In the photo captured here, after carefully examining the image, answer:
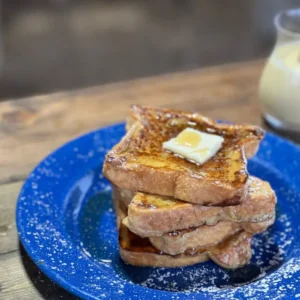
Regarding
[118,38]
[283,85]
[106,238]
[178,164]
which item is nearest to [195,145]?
[178,164]

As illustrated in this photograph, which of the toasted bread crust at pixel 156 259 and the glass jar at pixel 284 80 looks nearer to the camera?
the toasted bread crust at pixel 156 259

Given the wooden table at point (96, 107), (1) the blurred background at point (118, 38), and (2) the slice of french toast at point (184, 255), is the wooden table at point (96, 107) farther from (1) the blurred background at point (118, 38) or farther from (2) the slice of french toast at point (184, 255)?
(1) the blurred background at point (118, 38)

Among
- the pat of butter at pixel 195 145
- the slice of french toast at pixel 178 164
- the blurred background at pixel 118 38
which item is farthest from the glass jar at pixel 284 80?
the blurred background at pixel 118 38

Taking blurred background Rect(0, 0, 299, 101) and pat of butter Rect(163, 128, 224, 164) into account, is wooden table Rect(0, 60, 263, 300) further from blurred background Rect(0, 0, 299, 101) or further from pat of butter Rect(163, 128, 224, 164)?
blurred background Rect(0, 0, 299, 101)

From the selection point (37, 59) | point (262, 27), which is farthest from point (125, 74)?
point (262, 27)

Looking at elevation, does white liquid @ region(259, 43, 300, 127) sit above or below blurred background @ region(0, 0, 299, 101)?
above

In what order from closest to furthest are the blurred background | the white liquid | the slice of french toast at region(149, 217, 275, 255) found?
1. the slice of french toast at region(149, 217, 275, 255)
2. the white liquid
3. the blurred background

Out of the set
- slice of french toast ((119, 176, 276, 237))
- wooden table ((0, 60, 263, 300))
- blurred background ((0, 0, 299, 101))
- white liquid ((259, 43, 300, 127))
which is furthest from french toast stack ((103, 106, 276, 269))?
blurred background ((0, 0, 299, 101))
